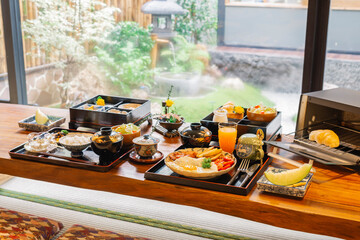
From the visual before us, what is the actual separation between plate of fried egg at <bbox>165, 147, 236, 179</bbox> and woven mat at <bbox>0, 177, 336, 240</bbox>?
2.25 feet

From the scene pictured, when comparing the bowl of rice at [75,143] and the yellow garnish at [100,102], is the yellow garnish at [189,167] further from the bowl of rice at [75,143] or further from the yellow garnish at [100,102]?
the yellow garnish at [100,102]

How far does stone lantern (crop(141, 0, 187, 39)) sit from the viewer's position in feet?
11.5

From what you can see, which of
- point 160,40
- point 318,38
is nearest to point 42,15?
point 160,40

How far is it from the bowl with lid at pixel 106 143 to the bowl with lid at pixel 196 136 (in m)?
0.31

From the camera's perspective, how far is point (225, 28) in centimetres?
338

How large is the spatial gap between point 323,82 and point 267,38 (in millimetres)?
542

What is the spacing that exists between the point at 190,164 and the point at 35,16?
279cm

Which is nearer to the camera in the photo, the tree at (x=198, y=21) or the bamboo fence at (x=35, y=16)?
the tree at (x=198, y=21)

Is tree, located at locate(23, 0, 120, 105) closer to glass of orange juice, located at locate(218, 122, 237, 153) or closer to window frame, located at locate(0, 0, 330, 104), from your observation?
window frame, located at locate(0, 0, 330, 104)

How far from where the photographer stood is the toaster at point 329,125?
1.82m

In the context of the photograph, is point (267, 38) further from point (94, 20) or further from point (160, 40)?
point (94, 20)

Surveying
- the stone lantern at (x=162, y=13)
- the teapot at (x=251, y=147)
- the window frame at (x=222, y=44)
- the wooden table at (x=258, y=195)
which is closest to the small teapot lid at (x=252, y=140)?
the teapot at (x=251, y=147)

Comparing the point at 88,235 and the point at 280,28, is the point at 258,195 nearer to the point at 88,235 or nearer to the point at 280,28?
the point at 88,235

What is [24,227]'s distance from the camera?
A: 193 cm
